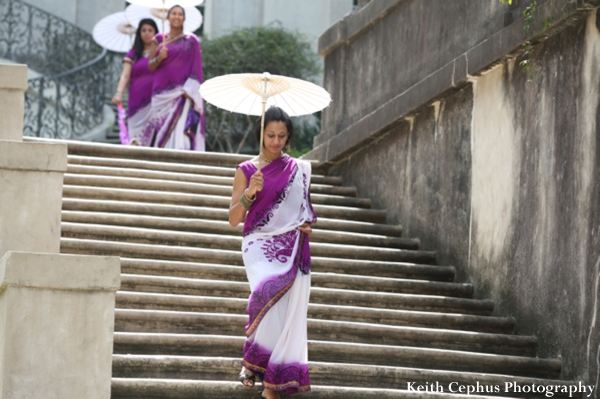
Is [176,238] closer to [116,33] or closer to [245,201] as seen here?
[245,201]

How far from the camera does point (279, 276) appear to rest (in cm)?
686

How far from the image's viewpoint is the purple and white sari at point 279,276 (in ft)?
22.0

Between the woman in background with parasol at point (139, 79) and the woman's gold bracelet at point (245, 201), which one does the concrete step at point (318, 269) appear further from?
the woman in background with parasol at point (139, 79)

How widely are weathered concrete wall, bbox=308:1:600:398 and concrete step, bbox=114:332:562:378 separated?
1.09 feet

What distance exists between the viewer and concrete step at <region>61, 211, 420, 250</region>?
30.1 feet

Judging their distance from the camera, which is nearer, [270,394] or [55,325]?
[55,325]

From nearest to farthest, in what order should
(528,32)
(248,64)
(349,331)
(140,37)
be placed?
1. (349,331)
2. (528,32)
3. (140,37)
4. (248,64)

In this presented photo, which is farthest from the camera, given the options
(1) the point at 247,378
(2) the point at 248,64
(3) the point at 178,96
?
(2) the point at 248,64

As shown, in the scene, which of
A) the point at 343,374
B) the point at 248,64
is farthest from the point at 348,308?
the point at 248,64

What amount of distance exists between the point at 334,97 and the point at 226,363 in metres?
5.91

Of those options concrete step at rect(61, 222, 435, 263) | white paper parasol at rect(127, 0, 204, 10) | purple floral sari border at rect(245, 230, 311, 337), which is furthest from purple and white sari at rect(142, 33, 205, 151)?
purple floral sari border at rect(245, 230, 311, 337)

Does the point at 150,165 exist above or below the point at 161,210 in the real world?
above

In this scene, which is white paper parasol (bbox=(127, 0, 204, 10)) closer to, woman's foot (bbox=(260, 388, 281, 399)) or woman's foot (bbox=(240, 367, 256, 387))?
woman's foot (bbox=(240, 367, 256, 387))

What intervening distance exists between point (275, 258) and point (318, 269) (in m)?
2.12
